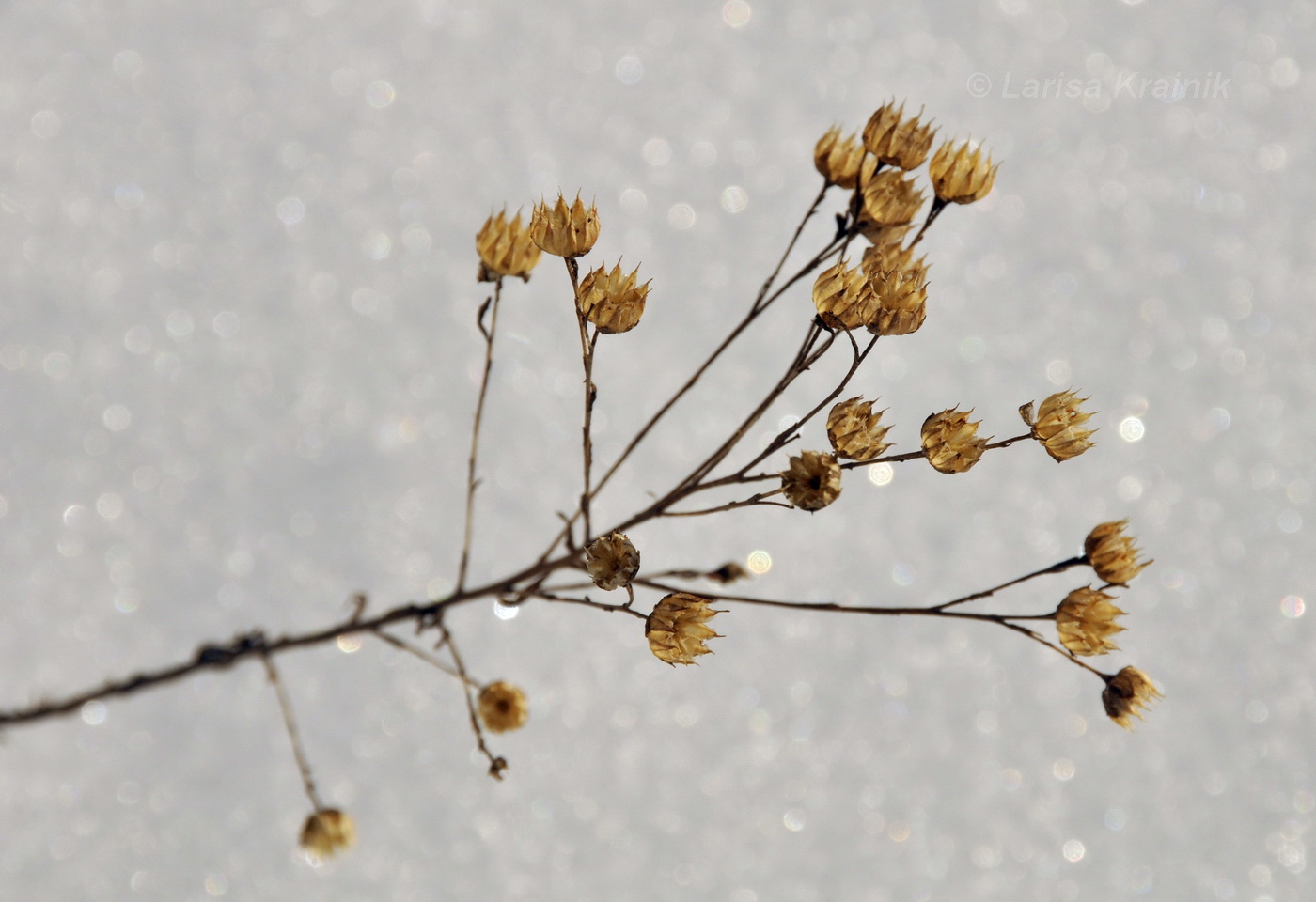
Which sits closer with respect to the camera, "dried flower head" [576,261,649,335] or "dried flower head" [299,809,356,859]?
"dried flower head" [576,261,649,335]

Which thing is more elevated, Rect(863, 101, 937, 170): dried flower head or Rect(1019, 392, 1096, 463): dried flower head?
Rect(863, 101, 937, 170): dried flower head

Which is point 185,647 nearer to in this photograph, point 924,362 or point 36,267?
point 36,267

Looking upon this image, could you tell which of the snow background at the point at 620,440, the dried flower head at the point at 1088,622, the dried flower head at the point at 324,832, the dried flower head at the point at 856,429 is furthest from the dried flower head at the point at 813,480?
the snow background at the point at 620,440

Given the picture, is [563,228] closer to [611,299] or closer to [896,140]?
[611,299]

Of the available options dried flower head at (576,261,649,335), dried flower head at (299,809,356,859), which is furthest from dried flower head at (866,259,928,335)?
dried flower head at (299,809,356,859)

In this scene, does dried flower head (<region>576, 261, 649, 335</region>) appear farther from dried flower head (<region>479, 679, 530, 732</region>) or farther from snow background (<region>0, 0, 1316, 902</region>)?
snow background (<region>0, 0, 1316, 902</region>)

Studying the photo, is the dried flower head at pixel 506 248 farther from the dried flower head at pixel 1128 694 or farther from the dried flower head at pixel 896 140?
the dried flower head at pixel 1128 694

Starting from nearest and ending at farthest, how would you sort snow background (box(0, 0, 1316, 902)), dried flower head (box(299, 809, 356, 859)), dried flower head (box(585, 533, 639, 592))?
dried flower head (box(585, 533, 639, 592)) < dried flower head (box(299, 809, 356, 859)) < snow background (box(0, 0, 1316, 902))
